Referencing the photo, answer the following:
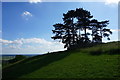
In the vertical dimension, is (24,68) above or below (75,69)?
below

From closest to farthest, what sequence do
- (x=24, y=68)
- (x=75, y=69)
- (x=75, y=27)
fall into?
1. (x=75, y=69)
2. (x=24, y=68)
3. (x=75, y=27)

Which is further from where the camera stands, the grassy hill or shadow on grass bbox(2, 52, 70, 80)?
shadow on grass bbox(2, 52, 70, 80)

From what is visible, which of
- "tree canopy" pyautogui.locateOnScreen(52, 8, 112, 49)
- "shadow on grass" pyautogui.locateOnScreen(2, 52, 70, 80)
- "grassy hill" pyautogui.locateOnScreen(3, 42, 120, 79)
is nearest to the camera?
"grassy hill" pyautogui.locateOnScreen(3, 42, 120, 79)

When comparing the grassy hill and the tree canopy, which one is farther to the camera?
the tree canopy

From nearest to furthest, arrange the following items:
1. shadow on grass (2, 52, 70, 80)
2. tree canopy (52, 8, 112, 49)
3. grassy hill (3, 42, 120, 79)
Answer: grassy hill (3, 42, 120, 79), shadow on grass (2, 52, 70, 80), tree canopy (52, 8, 112, 49)

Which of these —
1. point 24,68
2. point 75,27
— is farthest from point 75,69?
point 75,27

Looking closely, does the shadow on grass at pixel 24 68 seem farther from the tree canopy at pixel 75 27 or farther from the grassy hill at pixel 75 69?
the tree canopy at pixel 75 27

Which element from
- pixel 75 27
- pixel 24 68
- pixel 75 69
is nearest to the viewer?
pixel 75 69

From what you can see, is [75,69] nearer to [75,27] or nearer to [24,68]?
[24,68]

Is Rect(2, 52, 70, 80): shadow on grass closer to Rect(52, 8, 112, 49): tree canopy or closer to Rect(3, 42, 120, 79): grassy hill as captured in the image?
Rect(3, 42, 120, 79): grassy hill

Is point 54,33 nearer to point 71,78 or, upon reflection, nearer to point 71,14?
point 71,14

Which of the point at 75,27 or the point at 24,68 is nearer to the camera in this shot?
the point at 24,68

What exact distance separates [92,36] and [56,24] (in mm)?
11305

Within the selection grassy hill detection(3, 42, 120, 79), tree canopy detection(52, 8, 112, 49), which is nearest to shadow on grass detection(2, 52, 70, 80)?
grassy hill detection(3, 42, 120, 79)
